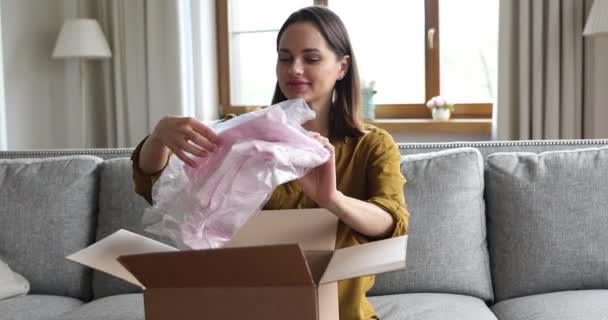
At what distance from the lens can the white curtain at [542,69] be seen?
3479 millimetres

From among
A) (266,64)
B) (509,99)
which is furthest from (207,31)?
(509,99)

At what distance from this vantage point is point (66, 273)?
2.13 m

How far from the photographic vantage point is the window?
399cm

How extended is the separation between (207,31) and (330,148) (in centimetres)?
341

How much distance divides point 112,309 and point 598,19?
238cm

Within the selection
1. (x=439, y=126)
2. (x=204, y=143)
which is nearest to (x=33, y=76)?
(x=439, y=126)

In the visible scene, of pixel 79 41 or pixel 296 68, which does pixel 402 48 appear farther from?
pixel 296 68

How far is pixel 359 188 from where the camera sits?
150 cm

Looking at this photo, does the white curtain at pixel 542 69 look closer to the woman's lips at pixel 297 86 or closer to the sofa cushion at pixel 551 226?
the sofa cushion at pixel 551 226

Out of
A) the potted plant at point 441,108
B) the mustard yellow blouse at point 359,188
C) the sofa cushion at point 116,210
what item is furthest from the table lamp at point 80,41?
the mustard yellow blouse at point 359,188

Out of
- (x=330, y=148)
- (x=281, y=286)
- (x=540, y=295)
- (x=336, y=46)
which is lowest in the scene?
(x=540, y=295)

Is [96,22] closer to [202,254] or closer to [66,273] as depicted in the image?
[66,273]

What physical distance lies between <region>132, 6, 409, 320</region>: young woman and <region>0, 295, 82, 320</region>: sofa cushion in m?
0.73

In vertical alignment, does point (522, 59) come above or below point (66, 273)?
above
